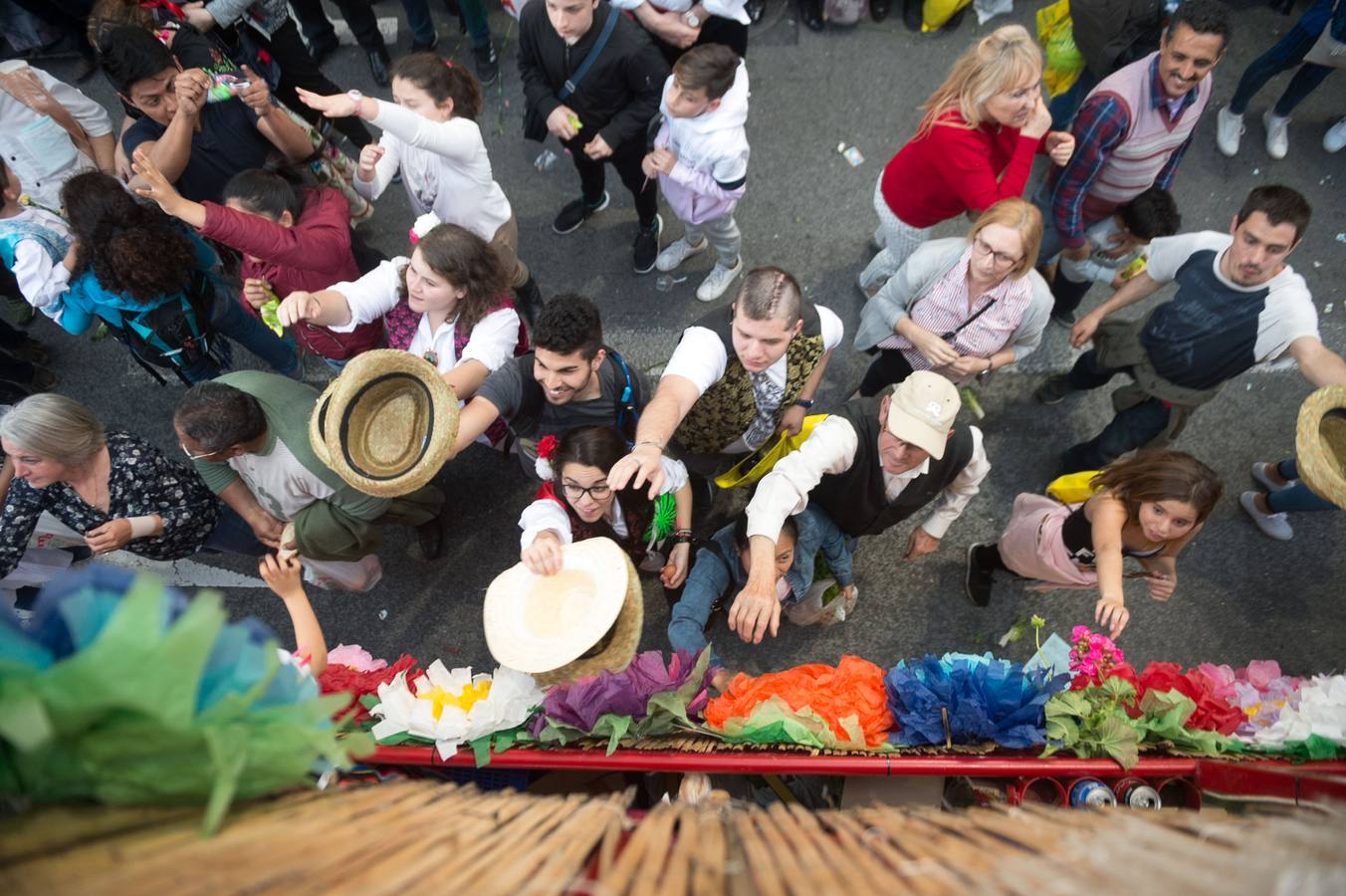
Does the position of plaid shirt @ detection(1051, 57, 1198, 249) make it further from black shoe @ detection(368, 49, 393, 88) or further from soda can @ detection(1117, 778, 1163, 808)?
black shoe @ detection(368, 49, 393, 88)

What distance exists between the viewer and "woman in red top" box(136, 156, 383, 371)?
2963 mm

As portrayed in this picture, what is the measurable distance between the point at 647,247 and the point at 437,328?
5.93ft

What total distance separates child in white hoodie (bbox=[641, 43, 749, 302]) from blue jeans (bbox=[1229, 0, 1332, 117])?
3.52 metres

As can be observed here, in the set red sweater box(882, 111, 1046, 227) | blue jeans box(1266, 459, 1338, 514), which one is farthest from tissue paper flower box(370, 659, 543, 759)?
blue jeans box(1266, 459, 1338, 514)

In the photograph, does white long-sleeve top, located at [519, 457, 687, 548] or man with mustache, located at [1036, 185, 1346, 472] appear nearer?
white long-sleeve top, located at [519, 457, 687, 548]

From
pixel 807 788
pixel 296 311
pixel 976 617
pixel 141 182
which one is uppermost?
pixel 141 182

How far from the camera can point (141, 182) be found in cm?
298

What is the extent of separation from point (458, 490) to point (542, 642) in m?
2.00

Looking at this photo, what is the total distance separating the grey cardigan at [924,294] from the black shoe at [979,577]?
947mm

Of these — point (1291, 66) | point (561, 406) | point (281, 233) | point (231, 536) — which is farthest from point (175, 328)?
point (1291, 66)

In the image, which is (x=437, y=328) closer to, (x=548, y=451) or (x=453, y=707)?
(x=548, y=451)

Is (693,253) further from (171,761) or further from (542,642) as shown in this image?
(171,761)

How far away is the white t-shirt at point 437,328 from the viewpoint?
2.97 meters

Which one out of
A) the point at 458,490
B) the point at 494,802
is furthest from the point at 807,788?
the point at 458,490
